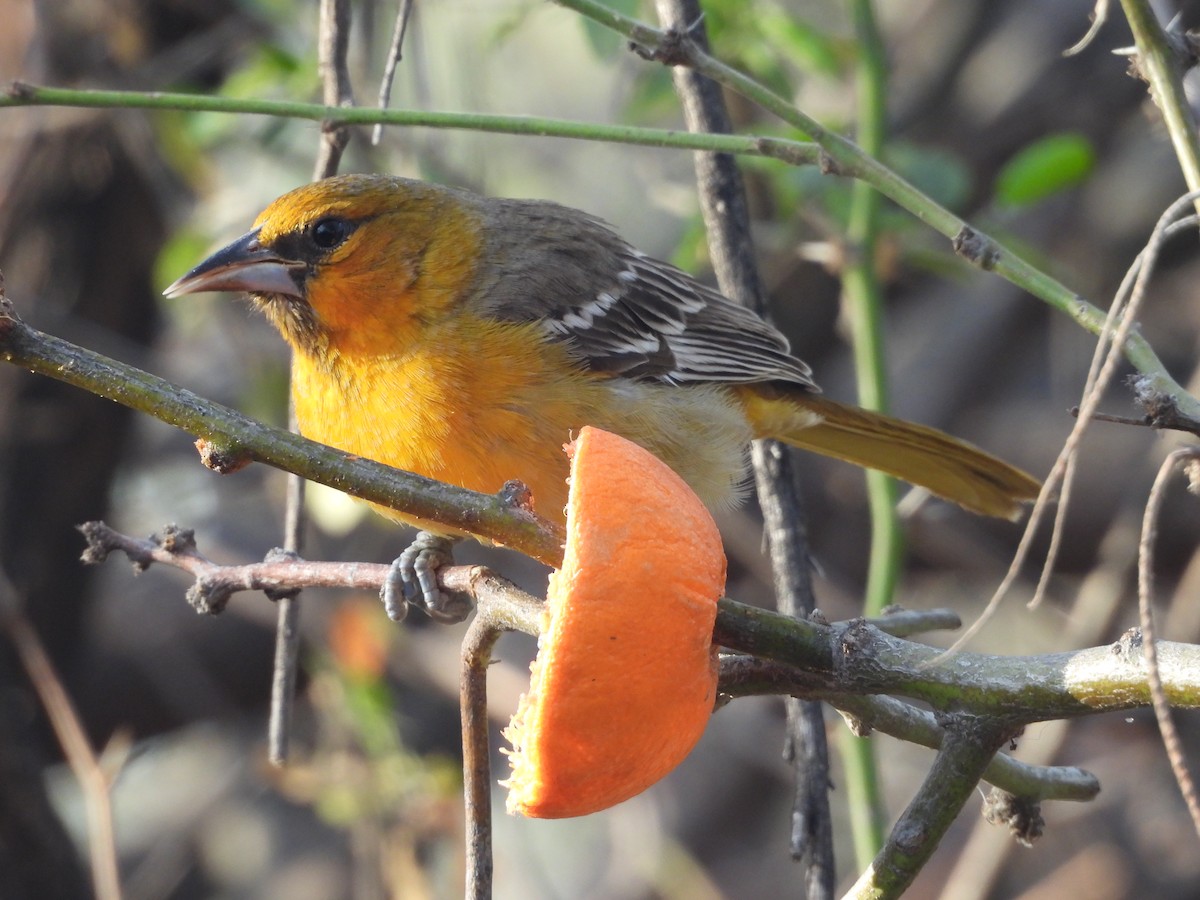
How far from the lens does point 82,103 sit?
2.15m

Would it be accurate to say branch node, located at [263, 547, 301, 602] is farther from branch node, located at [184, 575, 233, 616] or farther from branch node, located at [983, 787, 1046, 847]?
branch node, located at [983, 787, 1046, 847]

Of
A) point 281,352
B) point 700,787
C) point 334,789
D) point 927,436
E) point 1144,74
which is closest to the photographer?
point 1144,74

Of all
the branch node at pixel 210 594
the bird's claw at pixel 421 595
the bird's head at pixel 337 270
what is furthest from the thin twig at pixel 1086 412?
the bird's head at pixel 337 270

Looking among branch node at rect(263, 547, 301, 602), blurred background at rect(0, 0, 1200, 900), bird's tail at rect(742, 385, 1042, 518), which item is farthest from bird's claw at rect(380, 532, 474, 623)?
blurred background at rect(0, 0, 1200, 900)

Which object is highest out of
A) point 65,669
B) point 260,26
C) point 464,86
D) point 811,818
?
point 260,26

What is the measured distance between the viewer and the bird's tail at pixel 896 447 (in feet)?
11.8

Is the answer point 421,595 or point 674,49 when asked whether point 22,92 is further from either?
point 421,595

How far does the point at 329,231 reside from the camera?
329cm

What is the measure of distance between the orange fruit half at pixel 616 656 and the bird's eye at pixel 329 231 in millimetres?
1876

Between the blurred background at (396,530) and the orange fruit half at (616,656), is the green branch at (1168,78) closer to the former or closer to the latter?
the orange fruit half at (616,656)

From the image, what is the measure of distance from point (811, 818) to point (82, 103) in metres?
1.72

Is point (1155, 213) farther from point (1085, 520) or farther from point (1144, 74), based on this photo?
point (1144, 74)

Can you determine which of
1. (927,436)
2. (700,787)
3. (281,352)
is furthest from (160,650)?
(927,436)

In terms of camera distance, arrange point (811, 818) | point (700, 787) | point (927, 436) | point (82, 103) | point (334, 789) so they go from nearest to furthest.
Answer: point (82, 103) → point (811, 818) → point (927, 436) → point (334, 789) → point (700, 787)
